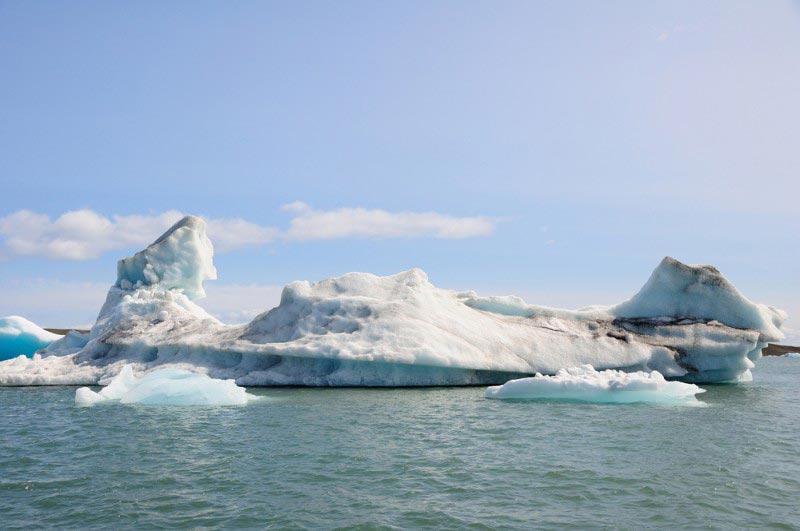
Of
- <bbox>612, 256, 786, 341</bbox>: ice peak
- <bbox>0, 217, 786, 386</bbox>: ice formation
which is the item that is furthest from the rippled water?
<bbox>612, 256, 786, 341</bbox>: ice peak

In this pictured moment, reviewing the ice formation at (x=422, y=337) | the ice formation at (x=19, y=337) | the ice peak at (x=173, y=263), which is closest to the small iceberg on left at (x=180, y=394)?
the ice formation at (x=422, y=337)

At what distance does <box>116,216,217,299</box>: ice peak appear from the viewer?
2606 centimetres

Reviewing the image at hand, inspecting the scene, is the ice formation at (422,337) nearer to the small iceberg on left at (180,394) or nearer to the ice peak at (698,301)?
the ice peak at (698,301)

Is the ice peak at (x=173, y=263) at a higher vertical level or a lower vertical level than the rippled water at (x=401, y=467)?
higher

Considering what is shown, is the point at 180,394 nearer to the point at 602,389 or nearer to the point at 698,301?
the point at 602,389

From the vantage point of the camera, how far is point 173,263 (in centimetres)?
2638

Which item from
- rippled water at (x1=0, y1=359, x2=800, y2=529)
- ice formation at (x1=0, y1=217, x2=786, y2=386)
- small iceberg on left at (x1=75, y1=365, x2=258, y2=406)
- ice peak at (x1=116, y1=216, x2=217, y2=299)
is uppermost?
ice peak at (x1=116, y1=216, x2=217, y2=299)

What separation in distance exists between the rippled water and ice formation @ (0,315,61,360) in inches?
752

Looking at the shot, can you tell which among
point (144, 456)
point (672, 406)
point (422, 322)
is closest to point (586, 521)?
point (144, 456)

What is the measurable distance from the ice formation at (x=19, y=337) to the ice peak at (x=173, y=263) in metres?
7.03

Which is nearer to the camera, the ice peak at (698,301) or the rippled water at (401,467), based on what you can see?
the rippled water at (401,467)

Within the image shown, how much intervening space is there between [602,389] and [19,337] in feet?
92.7

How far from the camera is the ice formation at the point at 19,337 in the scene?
3044 cm

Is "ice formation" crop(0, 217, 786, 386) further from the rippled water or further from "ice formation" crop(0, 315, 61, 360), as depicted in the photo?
"ice formation" crop(0, 315, 61, 360)
